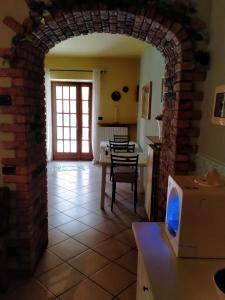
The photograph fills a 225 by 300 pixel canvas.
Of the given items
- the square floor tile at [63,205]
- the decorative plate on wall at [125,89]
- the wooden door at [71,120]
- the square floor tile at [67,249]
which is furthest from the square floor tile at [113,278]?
the decorative plate on wall at [125,89]

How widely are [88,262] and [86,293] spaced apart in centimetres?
40

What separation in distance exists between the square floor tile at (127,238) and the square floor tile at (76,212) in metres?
0.70

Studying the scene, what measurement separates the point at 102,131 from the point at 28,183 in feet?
13.9

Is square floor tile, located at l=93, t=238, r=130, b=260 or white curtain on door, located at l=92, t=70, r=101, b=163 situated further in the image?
white curtain on door, located at l=92, t=70, r=101, b=163

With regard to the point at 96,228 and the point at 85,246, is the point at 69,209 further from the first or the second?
the point at 85,246

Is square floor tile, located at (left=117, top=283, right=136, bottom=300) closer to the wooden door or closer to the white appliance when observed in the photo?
the white appliance

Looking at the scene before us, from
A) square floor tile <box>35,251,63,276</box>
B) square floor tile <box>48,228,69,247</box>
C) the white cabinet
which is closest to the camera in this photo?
the white cabinet

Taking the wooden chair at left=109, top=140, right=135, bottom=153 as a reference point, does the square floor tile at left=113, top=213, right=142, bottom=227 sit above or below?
below

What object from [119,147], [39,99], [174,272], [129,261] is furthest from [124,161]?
[174,272]

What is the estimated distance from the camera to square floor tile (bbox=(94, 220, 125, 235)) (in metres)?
2.98

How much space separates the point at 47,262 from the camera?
2.37 metres

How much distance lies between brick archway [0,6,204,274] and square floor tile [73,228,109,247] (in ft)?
1.83

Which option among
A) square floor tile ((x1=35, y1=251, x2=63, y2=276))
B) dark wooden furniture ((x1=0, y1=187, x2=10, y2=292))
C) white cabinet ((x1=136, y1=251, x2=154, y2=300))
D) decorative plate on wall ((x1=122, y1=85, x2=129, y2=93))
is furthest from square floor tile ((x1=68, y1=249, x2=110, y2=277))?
decorative plate on wall ((x1=122, y1=85, x2=129, y2=93))

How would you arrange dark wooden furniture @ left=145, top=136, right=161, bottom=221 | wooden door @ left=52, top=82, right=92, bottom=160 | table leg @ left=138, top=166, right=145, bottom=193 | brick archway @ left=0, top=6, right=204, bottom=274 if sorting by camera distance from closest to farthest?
1. brick archway @ left=0, top=6, right=204, bottom=274
2. dark wooden furniture @ left=145, top=136, right=161, bottom=221
3. table leg @ left=138, top=166, right=145, bottom=193
4. wooden door @ left=52, top=82, right=92, bottom=160
